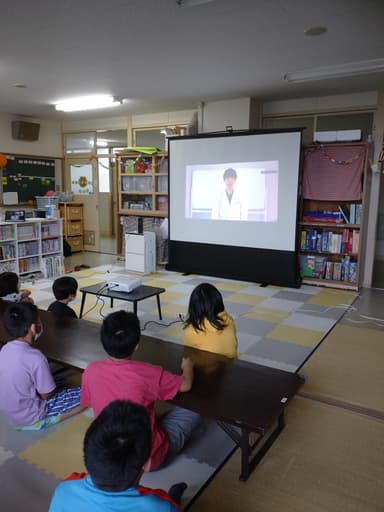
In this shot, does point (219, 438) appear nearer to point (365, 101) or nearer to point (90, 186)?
point (365, 101)

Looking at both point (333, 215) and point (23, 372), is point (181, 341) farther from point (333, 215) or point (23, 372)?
point (333, 215)

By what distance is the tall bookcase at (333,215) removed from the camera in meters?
5.48

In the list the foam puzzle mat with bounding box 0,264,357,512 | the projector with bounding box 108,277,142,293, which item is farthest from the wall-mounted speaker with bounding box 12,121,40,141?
the projector with bounding box 108,277,142,293

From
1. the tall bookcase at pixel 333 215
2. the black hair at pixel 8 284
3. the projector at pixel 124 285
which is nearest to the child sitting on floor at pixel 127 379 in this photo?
the black hair at pixel 8 284

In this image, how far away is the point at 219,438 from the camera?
2266 mm

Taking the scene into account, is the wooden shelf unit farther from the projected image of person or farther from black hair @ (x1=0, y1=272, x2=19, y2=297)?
black hair @ (x1=0, y1=272, x2=19, y2=297)

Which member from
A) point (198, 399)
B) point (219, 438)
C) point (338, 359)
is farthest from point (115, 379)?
point (338, 359)

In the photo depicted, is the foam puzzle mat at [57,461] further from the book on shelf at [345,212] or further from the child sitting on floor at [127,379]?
the book on shelf at [345,212]

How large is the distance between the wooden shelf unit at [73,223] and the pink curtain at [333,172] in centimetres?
510

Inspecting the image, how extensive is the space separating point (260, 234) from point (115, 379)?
14.6 feet

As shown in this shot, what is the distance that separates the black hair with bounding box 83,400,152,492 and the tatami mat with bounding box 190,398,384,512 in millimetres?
998

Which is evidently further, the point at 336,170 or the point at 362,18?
the point at 336,170

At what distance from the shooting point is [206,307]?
2.39 m

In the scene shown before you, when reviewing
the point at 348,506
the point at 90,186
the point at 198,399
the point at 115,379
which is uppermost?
the point at 90,186
